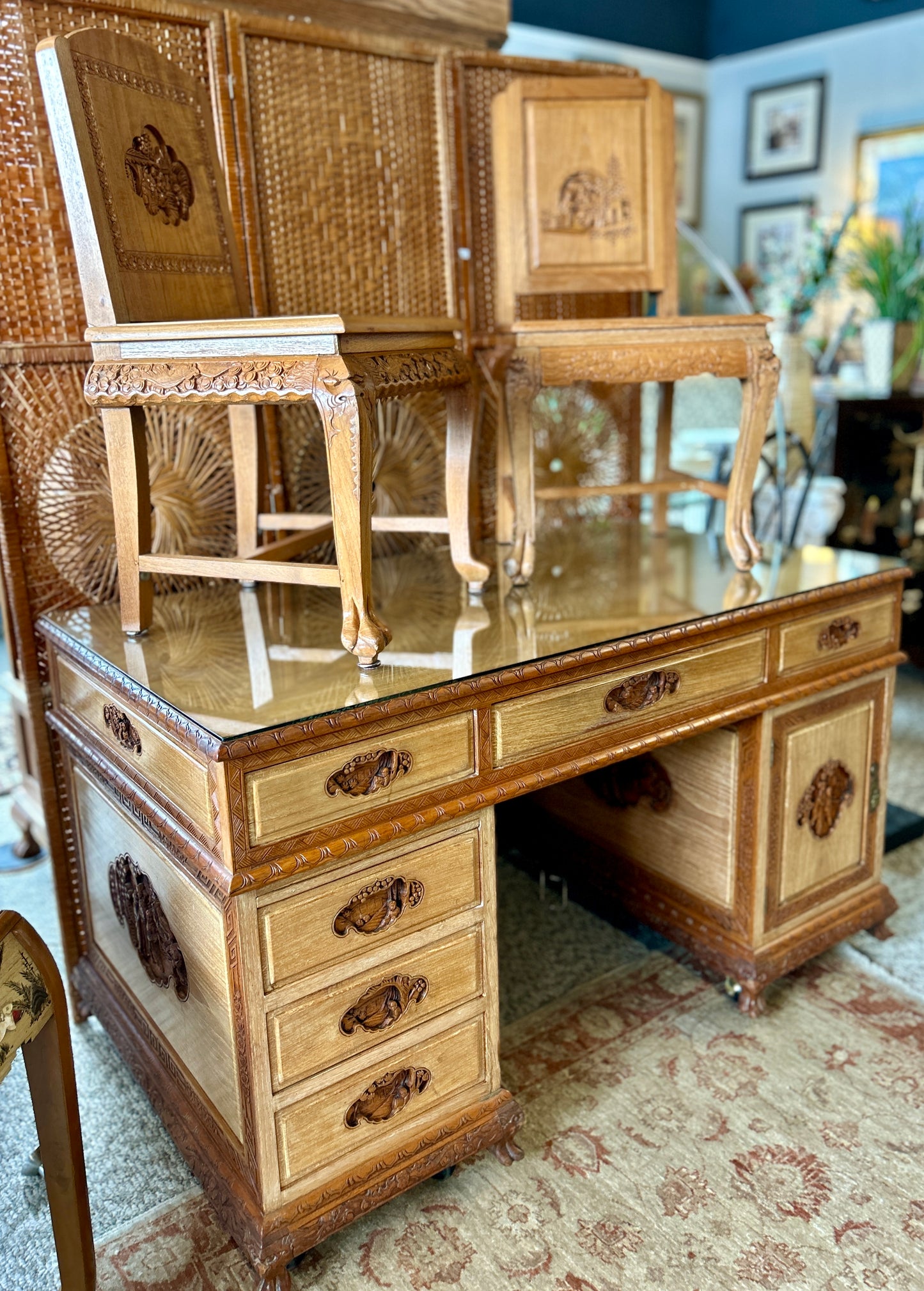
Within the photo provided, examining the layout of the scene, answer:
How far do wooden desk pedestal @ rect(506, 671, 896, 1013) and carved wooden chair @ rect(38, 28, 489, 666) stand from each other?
2.31 feet

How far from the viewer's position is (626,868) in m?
2.07

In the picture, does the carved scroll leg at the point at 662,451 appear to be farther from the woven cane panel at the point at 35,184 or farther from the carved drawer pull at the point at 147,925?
the carved drawer pull at the point at 147,925

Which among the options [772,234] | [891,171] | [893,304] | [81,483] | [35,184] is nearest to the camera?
[35,184]

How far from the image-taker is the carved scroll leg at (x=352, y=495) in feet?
4.08

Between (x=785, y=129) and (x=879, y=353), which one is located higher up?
(x=785, y=129)

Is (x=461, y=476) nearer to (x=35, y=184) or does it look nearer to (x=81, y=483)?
(x=81, y=483)

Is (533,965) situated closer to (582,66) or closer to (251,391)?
(251,391)

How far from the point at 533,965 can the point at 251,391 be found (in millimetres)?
1263

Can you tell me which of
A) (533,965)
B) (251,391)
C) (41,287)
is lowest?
(533,965)

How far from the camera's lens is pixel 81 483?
1.71m

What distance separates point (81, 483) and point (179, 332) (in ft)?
1.59

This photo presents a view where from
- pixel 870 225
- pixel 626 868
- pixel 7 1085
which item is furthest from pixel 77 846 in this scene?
Result: pixel 870 225

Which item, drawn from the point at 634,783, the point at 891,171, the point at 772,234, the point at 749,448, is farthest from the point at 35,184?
the point at 772,234

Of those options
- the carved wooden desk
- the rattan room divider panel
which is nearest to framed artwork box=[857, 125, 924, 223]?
the carved wooden desk
